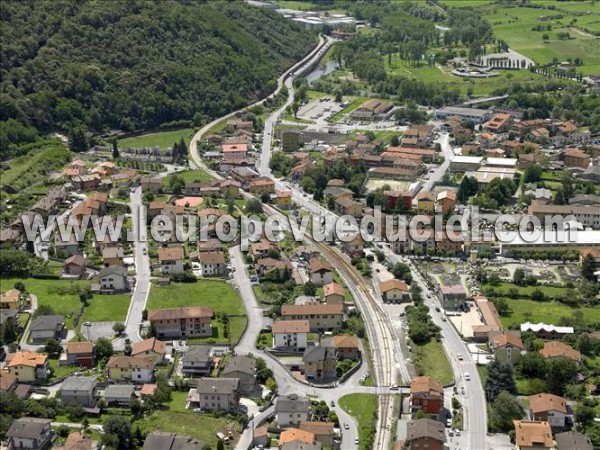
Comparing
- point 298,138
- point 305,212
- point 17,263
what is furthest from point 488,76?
point 17,263

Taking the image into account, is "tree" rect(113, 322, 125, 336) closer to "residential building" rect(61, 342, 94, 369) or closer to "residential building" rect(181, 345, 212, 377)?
"residential building" rect(61, 342, 94, 369)

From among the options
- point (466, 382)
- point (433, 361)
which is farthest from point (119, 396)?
point (466, 382)

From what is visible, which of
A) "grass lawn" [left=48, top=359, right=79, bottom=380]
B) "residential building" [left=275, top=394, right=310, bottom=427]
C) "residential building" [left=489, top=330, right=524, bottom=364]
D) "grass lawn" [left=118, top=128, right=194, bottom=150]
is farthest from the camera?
"grass lawn" [left=118, top=128, right=194, bottom=150]

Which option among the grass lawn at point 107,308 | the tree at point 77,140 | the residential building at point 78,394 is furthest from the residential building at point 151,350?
the tree at point 77,140

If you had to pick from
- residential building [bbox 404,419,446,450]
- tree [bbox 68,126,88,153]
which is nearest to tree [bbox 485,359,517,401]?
residential building [bbox 404,419,446,450]

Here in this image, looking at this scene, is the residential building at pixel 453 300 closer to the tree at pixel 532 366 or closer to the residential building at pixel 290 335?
the tree at pixel 532 366

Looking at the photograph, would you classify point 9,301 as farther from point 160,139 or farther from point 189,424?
point 160,139
